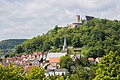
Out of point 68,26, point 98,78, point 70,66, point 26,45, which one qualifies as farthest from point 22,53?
point 98,78

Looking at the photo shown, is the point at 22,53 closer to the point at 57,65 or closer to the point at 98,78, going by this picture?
the point at 57,65

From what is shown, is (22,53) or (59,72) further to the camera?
(22,53)

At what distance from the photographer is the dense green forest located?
13012 centimetres

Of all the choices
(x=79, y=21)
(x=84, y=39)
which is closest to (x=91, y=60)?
(x=84, y=39)

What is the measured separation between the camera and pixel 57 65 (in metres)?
101

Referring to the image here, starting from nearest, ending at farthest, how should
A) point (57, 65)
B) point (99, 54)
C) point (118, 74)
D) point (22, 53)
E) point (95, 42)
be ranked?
point (118, 74) → point (57, 65) → point (99, 54) → point (95, 42) → point (22, 53)

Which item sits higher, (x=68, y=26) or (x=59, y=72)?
(x=68, y=26)

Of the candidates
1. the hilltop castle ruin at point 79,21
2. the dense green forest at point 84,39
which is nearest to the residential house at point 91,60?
the dense green forest at point 84,39

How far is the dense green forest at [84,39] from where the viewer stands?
130 m

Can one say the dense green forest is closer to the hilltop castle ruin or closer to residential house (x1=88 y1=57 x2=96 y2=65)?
the hilltop castle ruin

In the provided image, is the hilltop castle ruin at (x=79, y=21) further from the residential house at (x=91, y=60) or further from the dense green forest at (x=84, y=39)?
the residential house at (x=91, y=60)

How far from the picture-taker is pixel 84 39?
138875mm

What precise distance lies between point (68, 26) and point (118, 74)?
146660mm

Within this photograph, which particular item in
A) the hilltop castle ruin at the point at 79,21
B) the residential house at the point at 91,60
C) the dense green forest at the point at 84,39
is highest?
the hilltop castle ruin at the point at 79,21
